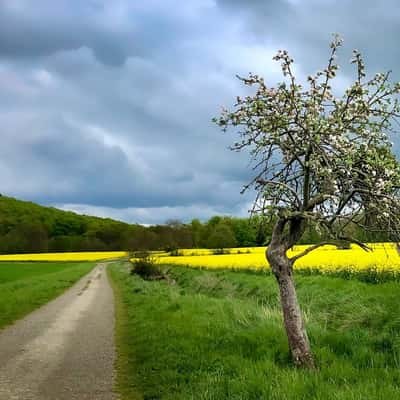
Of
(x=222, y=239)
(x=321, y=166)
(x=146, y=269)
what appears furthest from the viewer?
(x=222, y=239)

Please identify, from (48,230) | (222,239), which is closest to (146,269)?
(222,239)

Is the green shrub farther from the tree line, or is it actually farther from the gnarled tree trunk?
the tree line

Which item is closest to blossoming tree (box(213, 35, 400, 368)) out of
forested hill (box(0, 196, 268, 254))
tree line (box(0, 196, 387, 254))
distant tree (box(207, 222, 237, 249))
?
tree line (box(0, 196, 387, 254))

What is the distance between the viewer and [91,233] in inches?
5807

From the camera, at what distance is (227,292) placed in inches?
1030

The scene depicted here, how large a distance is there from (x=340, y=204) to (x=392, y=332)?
15.2 ft

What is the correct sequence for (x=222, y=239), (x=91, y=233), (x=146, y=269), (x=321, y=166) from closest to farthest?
(x=321, y=166) < (x=146, y=269) < (x=222, y=239) < (x=91, y=233)

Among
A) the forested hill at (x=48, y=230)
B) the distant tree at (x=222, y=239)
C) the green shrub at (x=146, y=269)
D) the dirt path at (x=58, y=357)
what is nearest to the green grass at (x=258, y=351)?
the dirt path at (x=58, y=357)

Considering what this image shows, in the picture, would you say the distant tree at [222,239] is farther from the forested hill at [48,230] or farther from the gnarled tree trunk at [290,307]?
the gnarled tree trunk at [290,307]

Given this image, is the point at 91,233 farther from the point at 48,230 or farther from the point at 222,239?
the point at 222,239

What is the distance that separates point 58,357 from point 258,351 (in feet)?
14.2

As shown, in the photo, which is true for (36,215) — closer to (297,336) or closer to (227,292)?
(227,292)

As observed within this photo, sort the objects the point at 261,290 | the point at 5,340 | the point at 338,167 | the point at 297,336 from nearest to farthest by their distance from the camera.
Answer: the point at 338,167, the point at 297,336, the point at 5,340, the point at 261,290

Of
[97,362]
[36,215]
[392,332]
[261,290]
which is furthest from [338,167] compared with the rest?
[36,215]
